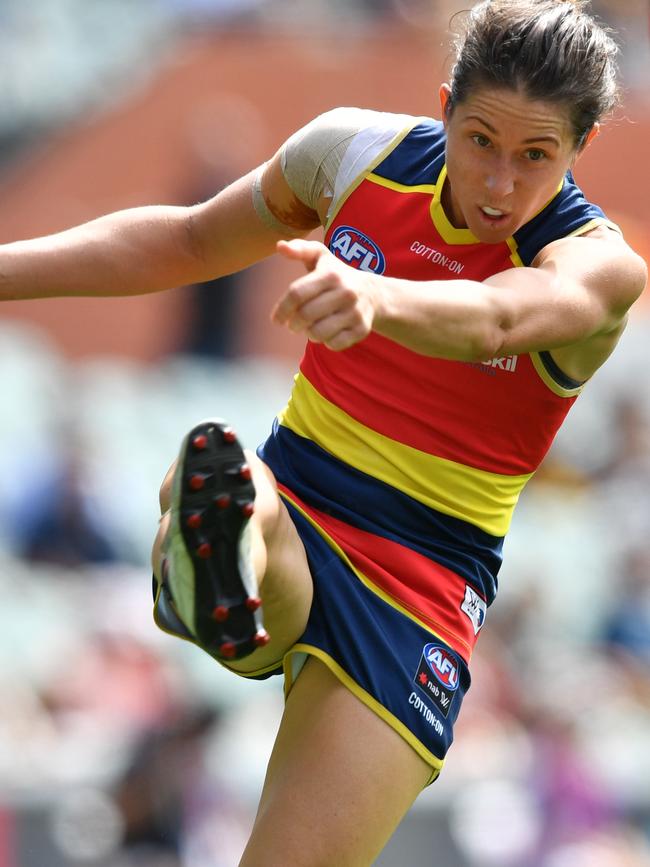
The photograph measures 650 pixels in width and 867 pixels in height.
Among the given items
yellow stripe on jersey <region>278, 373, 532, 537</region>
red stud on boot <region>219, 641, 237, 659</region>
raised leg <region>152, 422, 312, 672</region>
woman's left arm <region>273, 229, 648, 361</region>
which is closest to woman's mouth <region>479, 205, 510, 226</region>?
woman's left arm <region>273, 229, 648, 361</region>

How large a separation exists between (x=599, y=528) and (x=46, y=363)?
3.73m

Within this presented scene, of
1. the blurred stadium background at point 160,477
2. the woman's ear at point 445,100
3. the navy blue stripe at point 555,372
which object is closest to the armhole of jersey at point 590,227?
the navy blue stripe at point 555,372

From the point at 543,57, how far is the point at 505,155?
20 centimetres

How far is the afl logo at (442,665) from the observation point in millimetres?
3246

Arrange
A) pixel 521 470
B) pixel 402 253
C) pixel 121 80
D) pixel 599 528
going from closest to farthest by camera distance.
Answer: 1. pixel 402 253
2. pixel 521 470
3. pixel 599 528
4. pixel 121 80

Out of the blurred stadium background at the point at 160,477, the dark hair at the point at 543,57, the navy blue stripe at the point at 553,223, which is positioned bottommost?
the blurred stadium background at the point at 160,477

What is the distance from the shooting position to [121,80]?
1062 cm

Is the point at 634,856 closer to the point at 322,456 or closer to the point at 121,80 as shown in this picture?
the point at 322,456

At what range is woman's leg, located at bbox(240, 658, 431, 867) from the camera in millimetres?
3014

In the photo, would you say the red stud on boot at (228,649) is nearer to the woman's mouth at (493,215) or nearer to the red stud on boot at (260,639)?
the red stud on boot at (260,639)

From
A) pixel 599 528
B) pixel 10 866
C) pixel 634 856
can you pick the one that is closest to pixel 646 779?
pixel 634 856

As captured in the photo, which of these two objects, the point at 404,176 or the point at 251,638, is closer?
the point at 251,638

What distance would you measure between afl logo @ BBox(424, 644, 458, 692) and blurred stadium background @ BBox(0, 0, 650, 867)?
334 centimetres

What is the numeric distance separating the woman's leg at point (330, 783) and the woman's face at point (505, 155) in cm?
103
